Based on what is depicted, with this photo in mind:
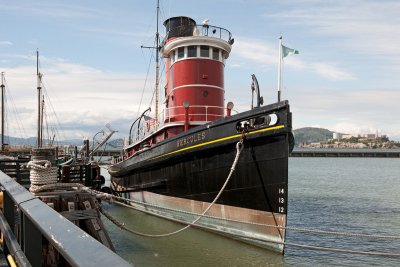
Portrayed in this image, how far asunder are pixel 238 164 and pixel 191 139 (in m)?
1.85

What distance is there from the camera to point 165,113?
16.1m

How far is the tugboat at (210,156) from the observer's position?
984 cm

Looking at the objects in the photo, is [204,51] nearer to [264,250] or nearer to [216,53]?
[216,53]

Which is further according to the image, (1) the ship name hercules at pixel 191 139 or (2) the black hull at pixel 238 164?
(1) the ship name hercules at pixel 191 139

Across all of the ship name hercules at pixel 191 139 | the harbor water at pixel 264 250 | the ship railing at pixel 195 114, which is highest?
the ship railing at pixel 195 114

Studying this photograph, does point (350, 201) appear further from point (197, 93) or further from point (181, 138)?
point (181, 138)

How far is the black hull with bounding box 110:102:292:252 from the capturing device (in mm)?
9758

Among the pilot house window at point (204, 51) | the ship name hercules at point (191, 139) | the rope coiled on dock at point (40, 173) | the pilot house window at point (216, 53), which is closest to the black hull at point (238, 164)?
the ship name hercules at point (191, 139)

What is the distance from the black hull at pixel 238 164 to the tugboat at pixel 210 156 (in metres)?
0.03

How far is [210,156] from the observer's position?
11.3 metres

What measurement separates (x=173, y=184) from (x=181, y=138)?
5.96 ft

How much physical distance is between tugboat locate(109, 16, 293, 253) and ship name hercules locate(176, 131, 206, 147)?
3cm

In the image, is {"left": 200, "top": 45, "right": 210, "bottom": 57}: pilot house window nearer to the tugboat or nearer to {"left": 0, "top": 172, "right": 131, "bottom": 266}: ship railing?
the tugboat

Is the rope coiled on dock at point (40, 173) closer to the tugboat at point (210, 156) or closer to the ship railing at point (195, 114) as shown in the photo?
the tugboat at point (210, 156)
